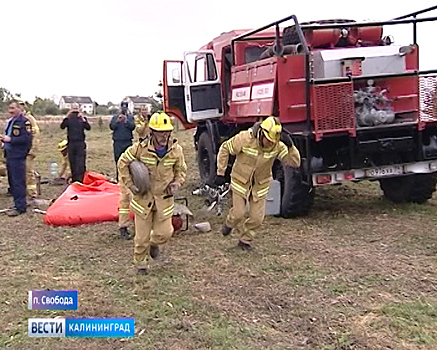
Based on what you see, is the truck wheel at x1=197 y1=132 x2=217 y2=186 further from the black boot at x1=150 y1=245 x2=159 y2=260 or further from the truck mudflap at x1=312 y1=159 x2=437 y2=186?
the black boot at x1=150 y1=245 x2=159 y2=260

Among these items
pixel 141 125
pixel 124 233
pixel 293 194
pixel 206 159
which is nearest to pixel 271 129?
pixel 293 194

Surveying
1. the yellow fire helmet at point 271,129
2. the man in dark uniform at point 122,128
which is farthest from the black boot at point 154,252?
the man in dark uniform at point 122,128

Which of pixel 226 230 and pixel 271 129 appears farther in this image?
pixel 226 230

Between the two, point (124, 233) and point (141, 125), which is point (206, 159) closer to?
point (141, 125)

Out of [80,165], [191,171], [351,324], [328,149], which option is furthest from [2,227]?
[191,171]

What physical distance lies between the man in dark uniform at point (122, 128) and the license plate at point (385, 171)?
477 cm

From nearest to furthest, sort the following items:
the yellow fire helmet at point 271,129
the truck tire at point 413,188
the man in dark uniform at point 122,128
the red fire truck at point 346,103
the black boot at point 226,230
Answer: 1. the yellow fire helmet at point 271,129
2. the black boot at point 226,230
3. the red fire truck at point 346,103
4. the truck tire at point 413,188
5. the man in dark uniform at point 122,128

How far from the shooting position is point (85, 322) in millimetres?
3145

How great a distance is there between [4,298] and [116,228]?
8.84 ft

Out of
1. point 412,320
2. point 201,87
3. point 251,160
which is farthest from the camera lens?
point 201,87

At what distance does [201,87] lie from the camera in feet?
34.6

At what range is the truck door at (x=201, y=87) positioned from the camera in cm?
1048

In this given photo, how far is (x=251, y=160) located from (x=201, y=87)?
14.3 feet

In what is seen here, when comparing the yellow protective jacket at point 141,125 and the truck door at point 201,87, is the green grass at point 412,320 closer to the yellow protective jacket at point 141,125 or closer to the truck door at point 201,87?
the yellow protective jacket at point 141,125
